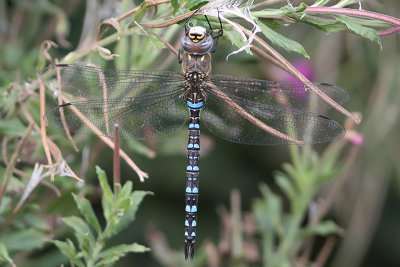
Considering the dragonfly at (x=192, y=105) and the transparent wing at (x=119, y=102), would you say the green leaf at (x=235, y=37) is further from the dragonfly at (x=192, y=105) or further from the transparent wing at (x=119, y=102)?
the transparent wing at (x=119, y=102)

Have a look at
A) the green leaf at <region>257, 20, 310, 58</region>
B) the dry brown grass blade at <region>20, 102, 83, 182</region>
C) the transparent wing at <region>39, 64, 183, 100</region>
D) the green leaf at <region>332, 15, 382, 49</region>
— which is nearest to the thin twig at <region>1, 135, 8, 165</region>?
the dry brown grass blade at <region>20, 102, 83, 182</region>

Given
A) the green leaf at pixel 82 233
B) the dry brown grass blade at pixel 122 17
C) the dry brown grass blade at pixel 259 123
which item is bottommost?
the green leaf at pixel 82 233

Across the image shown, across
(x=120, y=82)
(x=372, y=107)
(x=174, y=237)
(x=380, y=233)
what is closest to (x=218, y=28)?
(x=120, y=82)

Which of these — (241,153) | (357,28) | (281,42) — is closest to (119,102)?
(281,42)

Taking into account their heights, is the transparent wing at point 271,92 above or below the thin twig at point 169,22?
above

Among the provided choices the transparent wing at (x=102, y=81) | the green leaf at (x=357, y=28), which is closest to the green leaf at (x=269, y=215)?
the transparent wing at (x=102, y=81)

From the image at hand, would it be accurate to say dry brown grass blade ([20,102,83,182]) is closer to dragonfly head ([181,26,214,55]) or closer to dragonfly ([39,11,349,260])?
dragonfly ([39,11,349,260])
